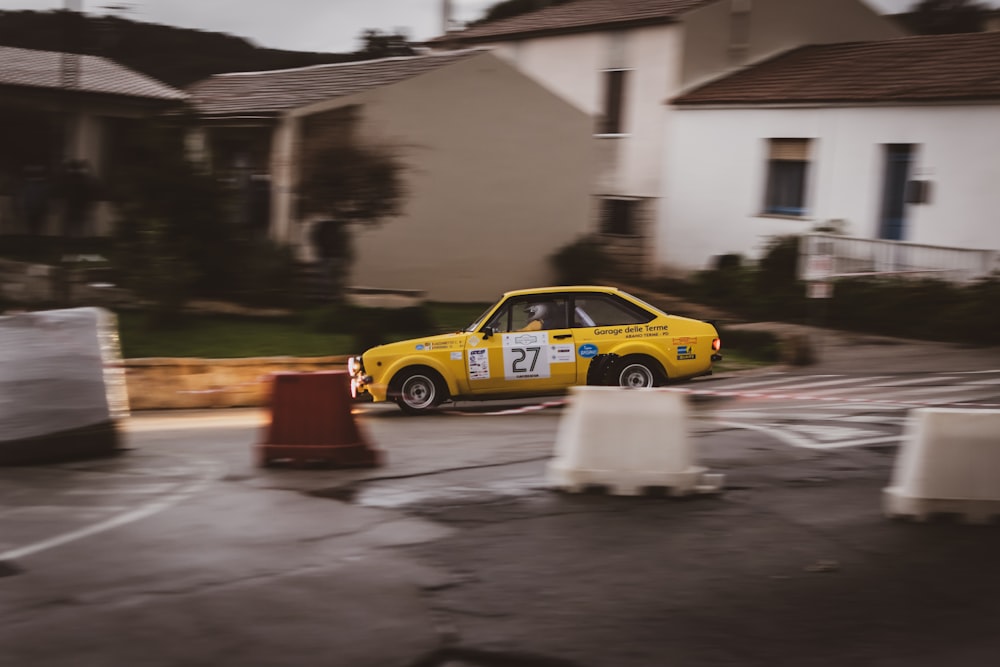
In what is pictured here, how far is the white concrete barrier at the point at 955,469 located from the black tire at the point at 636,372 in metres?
5.84

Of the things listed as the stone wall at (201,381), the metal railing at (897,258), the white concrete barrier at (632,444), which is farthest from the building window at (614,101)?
the white concrete barrier at (632,444)

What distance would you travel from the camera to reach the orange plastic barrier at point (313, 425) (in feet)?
31.2

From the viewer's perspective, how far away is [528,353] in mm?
13438

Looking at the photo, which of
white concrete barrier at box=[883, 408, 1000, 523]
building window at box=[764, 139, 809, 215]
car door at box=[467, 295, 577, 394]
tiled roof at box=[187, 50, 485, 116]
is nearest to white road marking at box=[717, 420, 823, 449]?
car door at box=[467, 295, 577, 394]

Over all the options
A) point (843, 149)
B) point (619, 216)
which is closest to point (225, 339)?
point (843, 149)

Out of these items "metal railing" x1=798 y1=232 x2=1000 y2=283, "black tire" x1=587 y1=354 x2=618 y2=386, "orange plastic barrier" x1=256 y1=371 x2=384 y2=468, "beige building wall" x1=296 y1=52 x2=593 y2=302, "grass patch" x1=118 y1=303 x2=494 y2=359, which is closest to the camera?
"orange plastic barrier" x1=256 y1=371 x2=384 y2=468

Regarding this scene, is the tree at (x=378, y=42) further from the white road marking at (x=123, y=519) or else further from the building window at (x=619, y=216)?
the white road marking at (x=123, y=519)

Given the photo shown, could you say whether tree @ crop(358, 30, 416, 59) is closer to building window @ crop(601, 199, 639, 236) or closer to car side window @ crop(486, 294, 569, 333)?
building window @ crop(601, 199, 639, 236)

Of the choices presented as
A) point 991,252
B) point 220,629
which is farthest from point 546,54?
point 220,629

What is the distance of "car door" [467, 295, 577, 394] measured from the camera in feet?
44.0

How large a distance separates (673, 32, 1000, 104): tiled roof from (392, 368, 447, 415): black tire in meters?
13.4

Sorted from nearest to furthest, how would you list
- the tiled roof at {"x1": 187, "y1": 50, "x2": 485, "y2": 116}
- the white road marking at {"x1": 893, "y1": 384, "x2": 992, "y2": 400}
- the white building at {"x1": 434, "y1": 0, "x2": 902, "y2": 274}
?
1. the white road marking at {"x1": 893, "y1": 384, "x2": 992, "y2": 400}
2. the tiled roof at {"x1": 187, "y1": 50, "x2": 485, "y2": 116}
3. the white building at {"x1": 434, "y1": 0, "x2": 902, "y2": 274}

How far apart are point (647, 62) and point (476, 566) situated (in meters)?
24.1

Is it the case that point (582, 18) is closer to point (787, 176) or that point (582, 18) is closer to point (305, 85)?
point (787, 176)
